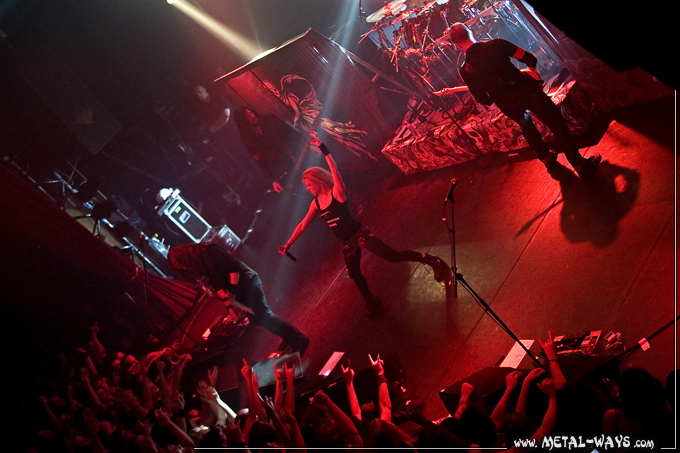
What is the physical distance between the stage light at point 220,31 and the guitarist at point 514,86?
874 centimetres

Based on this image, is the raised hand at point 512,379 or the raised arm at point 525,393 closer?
the raised arm at point 525,393

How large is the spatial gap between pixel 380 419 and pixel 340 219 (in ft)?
8.63

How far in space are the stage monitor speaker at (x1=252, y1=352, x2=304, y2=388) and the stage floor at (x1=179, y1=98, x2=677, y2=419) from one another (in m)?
0.21

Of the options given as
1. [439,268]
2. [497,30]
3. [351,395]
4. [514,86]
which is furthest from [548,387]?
[497,30]

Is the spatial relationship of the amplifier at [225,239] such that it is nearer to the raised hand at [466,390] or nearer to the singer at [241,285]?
the singer at [241,285]

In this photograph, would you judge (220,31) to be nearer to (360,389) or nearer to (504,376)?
(360,389)

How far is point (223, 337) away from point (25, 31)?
913 centimetres

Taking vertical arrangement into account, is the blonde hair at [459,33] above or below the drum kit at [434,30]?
below

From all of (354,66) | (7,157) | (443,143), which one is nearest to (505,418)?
(443,143)

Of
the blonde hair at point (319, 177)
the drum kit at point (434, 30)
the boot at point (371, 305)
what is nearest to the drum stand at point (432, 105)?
the drum kit at point (434, 30)

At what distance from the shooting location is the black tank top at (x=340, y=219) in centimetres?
497

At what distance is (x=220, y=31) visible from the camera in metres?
→ 11.8

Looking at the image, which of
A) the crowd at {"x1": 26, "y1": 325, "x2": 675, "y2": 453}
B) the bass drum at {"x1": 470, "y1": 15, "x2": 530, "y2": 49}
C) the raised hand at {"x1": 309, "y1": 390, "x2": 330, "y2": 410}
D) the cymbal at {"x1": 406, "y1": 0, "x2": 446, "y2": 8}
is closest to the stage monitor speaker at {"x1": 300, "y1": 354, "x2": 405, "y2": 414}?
the crowd at {"x1": 26, "y1": 325, "x2": 675, "y2": 453}

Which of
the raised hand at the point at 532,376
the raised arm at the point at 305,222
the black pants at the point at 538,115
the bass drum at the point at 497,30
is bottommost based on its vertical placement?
the raised arm at the point at 305,222
